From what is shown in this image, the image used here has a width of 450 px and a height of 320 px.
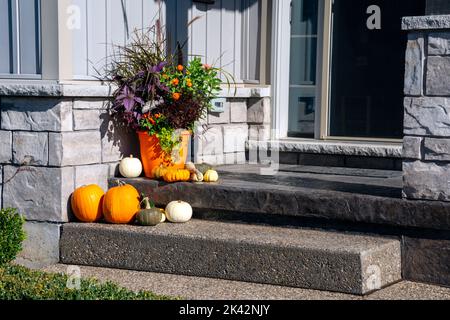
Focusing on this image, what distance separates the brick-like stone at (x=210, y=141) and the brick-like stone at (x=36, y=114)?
163 centimetres

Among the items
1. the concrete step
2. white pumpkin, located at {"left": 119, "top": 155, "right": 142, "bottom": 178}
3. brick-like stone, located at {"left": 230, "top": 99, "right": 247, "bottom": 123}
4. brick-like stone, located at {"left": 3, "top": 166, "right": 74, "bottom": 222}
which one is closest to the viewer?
the concrete step

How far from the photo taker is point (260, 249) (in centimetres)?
544

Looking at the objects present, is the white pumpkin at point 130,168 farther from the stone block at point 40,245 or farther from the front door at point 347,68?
the front door at point 347,68

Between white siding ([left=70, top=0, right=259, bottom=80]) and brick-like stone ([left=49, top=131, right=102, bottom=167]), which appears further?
white siding ([left=70, top=0, right=259, bottom=80])

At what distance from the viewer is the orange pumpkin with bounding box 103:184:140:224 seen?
242 inches

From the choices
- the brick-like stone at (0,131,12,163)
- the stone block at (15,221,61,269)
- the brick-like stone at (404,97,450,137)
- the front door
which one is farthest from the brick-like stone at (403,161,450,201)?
the brick-like stone at (0,131,12,163)

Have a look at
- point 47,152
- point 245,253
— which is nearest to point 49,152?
point 47,152

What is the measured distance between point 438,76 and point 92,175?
2.82 meters

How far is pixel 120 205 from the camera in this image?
6.15 metres

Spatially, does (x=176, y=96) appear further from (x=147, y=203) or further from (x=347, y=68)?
(x=347, y=68)

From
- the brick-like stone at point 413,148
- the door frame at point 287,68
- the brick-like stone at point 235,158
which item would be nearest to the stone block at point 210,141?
the brick-like stone at point 235,158

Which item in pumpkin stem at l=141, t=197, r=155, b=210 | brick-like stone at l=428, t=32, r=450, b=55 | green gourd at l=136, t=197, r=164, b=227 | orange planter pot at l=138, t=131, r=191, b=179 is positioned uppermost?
brick-like stone at l=428, t=32, r=450, b=55

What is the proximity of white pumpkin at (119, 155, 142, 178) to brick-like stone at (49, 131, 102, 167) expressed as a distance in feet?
0.65

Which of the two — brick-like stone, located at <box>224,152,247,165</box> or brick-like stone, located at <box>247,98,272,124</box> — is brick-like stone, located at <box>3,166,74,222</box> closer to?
brick-like stone, located at <box>224,152,247,165</box>
